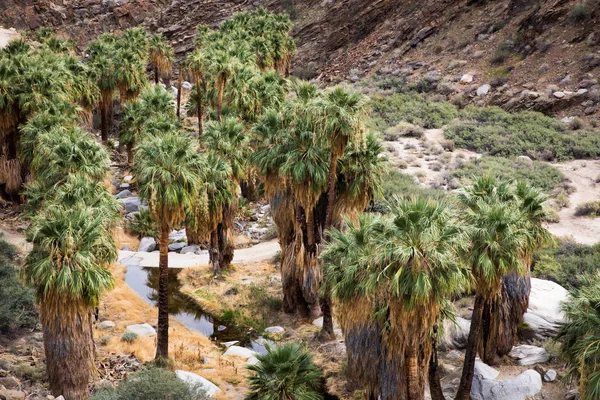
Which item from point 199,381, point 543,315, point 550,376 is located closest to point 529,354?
point 550,376

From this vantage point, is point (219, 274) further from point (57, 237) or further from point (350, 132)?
point (57, 237)

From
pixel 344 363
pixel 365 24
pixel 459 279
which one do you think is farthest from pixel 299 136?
pixel 365 24

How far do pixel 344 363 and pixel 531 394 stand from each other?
624 cm

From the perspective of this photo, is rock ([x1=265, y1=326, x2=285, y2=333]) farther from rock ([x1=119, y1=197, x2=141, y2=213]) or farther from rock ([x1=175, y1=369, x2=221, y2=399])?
rock ([x1=119, y1=197, x2=141, y2=213])

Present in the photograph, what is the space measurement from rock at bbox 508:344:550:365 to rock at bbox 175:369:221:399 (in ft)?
33.6

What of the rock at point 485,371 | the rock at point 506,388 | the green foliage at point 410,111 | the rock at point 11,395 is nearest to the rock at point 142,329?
the rock at point 11,395

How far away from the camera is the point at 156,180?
2112cm

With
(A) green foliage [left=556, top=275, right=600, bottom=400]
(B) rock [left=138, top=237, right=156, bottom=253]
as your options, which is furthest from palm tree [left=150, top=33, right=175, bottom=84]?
(A) green foliage [left=556, top=275, right=600, bottom=400]

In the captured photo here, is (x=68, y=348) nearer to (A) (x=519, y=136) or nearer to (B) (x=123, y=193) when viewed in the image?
(B) (x=123, y=193)

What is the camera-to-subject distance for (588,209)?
34.9m

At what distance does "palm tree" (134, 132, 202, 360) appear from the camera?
69.2ft

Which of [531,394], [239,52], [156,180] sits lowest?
[531,394]

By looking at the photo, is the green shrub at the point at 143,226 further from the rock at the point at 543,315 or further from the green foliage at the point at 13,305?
the rock at the point at 543,315

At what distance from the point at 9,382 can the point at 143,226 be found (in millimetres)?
19760
